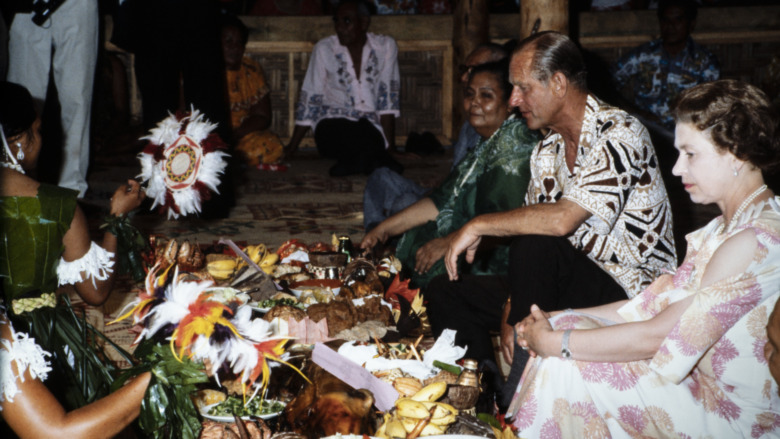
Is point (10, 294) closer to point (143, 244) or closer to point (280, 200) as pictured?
point (143, 244)

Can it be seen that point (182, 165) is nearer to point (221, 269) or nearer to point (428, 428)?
point (221, 269)

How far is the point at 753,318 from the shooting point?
1.80 m

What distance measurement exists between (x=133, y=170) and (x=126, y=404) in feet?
18.2

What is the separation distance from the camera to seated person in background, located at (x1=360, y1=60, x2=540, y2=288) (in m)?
3.06

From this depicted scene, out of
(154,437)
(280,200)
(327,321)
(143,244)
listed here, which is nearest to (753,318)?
(327,321)

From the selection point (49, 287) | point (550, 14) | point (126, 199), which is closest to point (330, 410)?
point (49, 287)

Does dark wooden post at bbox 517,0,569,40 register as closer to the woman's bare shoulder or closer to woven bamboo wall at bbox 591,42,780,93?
the woman's bare shoulder

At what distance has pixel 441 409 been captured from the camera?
1.83m

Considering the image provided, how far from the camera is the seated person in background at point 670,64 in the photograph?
6844 mm

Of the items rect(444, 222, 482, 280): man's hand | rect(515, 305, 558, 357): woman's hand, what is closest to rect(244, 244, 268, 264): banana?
rect(444, 222, 482, 280): man's hand

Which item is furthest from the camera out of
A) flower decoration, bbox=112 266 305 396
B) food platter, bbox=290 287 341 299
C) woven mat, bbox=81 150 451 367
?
woven mat, bbox=81 150 451 367

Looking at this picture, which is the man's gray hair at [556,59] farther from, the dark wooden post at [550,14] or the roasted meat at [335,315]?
the dark wooden post at [550,14]

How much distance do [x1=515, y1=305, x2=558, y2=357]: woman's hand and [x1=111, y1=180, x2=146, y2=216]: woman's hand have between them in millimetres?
1187

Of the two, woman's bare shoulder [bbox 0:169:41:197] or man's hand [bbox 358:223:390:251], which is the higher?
woman's bare shoulder [bbox 0:169:41:197]
